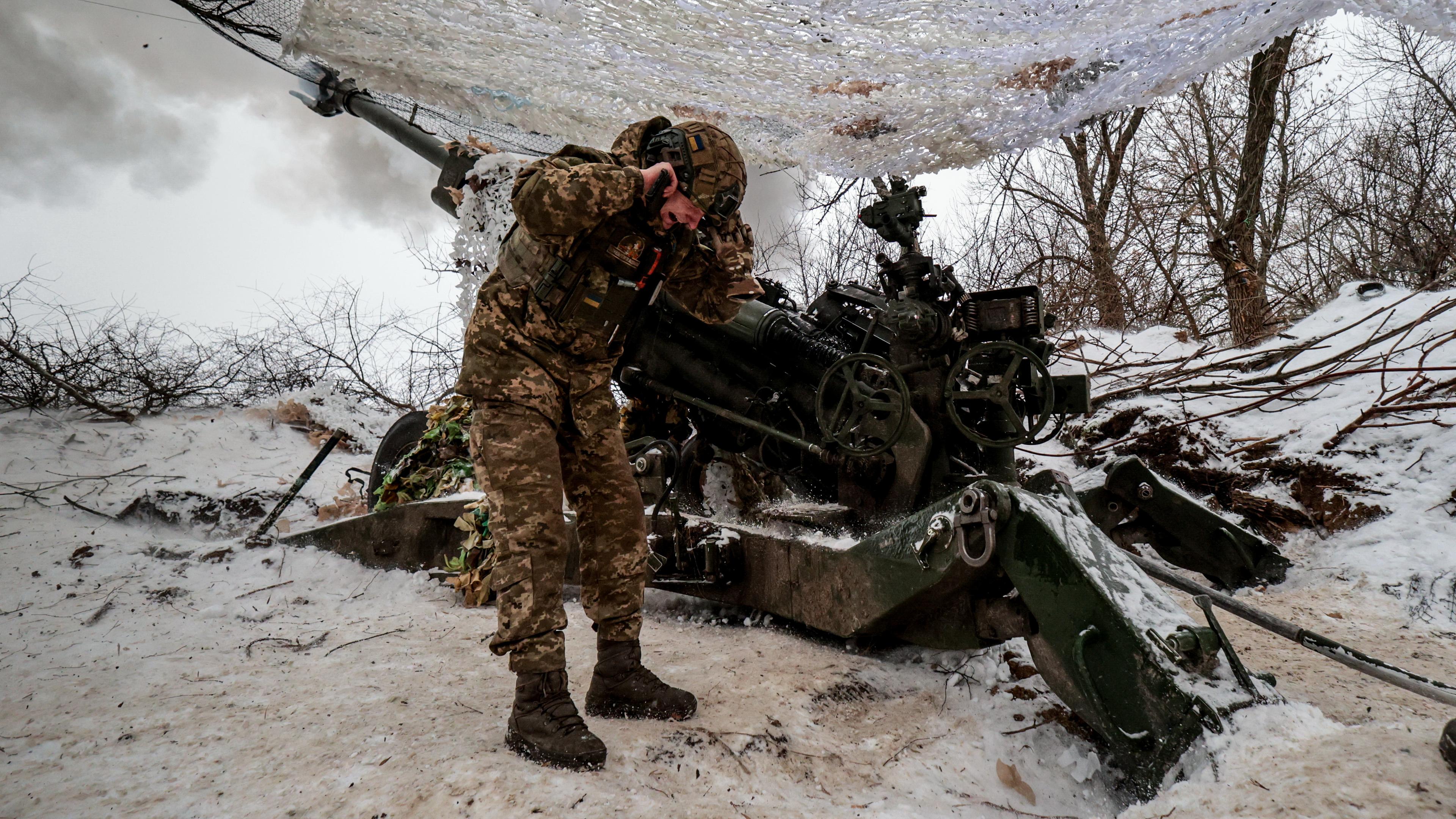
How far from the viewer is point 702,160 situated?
2.34 m

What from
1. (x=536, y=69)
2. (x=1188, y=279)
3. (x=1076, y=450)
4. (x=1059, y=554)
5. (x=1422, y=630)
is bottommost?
(x=1422, y=630)

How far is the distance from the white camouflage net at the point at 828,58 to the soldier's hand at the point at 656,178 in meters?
0.74

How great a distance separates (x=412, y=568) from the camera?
416 centimetres

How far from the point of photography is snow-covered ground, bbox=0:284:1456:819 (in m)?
1.71

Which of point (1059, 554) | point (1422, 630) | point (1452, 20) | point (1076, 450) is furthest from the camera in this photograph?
point (1076, 450)

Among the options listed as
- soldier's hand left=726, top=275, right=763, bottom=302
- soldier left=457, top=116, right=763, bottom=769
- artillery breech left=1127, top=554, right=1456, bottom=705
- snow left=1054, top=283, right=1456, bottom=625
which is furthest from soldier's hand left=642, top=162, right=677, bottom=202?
snow left=1054, top=283, right=1456, bottom=625

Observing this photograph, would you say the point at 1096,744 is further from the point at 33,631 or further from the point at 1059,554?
the point at 33,631

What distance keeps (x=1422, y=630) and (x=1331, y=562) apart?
62 cm

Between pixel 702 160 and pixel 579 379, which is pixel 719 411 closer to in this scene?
pixel 579 379

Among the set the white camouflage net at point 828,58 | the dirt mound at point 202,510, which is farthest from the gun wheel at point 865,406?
the dirt mound at point 202,510

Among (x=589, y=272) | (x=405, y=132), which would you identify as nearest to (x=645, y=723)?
(x=589, y=272)

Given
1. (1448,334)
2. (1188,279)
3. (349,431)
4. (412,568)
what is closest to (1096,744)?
(412,568)

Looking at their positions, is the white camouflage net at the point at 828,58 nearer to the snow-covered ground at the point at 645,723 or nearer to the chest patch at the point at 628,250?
the chest patch at the point at 628,250

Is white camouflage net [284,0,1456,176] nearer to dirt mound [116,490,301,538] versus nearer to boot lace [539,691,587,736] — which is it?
boot lace [539,691,587,736]
